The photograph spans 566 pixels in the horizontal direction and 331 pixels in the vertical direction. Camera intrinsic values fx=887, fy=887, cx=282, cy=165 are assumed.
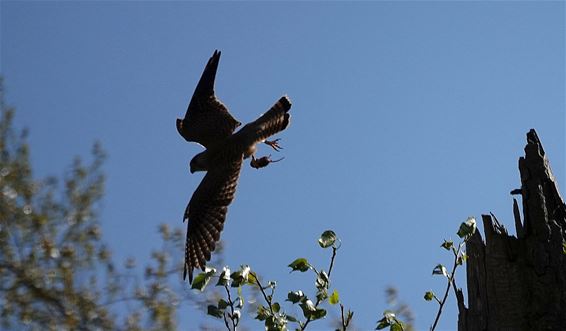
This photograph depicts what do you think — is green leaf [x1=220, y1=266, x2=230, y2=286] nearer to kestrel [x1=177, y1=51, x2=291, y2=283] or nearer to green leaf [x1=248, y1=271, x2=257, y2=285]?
green leaf [x1=248, y1=271, x2=257, y2=285]

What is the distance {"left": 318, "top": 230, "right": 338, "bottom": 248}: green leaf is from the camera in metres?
3.10

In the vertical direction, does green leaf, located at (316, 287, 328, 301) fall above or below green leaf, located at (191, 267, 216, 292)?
below

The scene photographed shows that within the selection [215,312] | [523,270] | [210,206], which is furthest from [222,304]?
[210,206]

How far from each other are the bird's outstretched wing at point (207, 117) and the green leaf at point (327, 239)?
14.6 ft

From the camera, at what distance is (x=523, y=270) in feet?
12.6

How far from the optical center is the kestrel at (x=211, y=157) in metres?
7.29

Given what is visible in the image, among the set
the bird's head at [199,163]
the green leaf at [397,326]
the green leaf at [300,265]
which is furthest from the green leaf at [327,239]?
the bird's head at [199,163]

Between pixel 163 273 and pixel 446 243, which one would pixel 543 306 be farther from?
pixel 163 273

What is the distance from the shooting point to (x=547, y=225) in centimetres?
390

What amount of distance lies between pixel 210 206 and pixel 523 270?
4.12 m

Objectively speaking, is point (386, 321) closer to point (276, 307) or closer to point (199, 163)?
point (276, 307)

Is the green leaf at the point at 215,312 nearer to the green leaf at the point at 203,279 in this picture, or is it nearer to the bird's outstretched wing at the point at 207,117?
the green leaf at the point at 203,279

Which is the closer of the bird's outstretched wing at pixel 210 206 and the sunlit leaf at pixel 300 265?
the sunlit leaf at pixel 300 265

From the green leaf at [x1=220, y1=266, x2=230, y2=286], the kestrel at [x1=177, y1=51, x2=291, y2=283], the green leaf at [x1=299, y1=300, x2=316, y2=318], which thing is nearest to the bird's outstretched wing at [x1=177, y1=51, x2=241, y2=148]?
the kestrel at [x1=177, y1=51, x2=291, y2=283]
